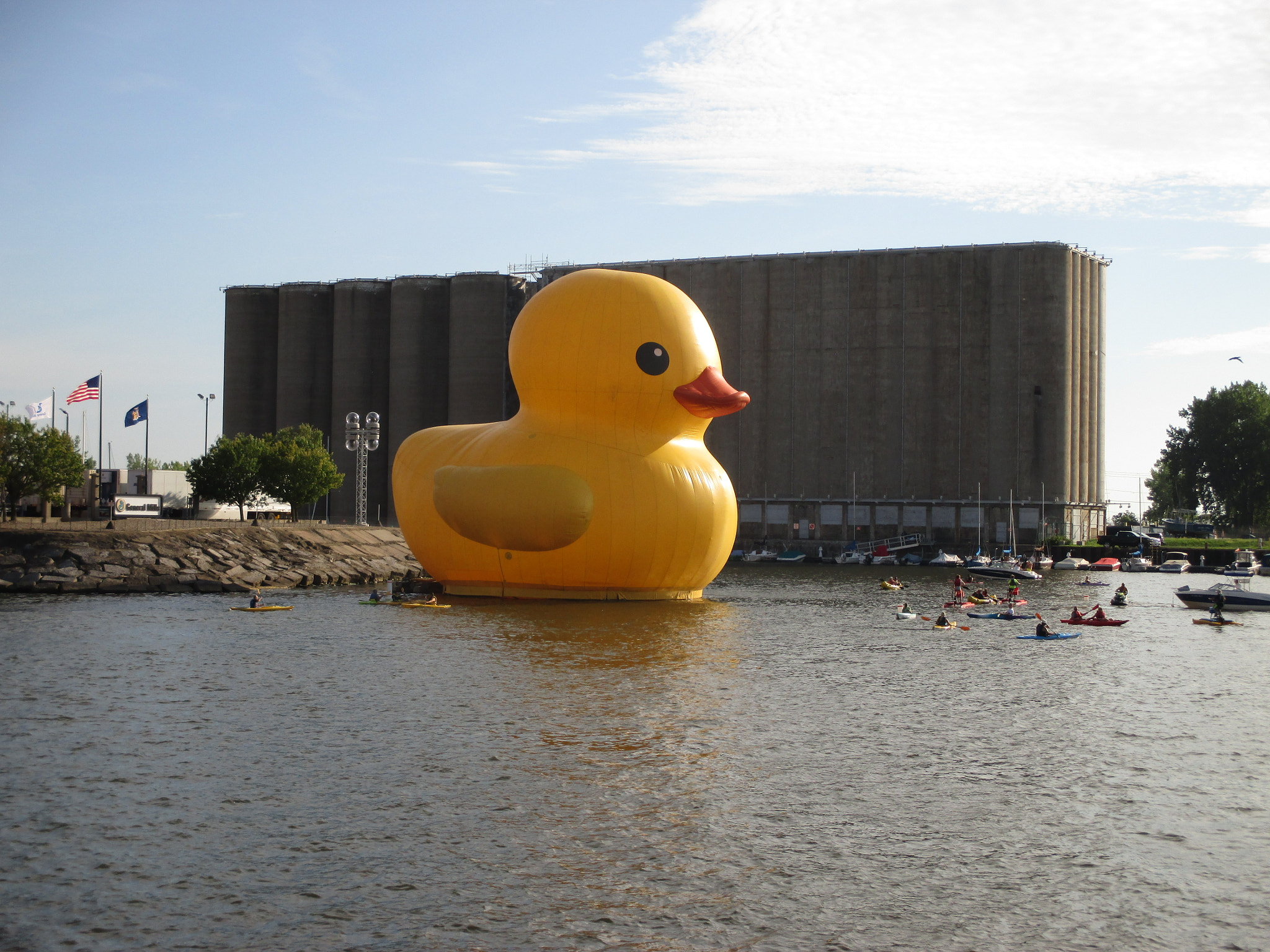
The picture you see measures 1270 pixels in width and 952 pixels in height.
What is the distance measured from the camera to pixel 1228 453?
11938cm

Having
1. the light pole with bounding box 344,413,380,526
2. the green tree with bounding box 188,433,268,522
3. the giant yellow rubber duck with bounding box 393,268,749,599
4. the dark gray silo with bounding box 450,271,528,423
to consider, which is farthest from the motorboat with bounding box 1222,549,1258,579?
the green tree with bounding box 188,433,268,522

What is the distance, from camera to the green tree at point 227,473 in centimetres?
7375

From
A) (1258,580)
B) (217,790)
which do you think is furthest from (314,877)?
(1258,580)

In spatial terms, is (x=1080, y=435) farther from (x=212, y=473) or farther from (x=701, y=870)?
(x=701, y=870)

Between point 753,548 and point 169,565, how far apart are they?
5751 cm

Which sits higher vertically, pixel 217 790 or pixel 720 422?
pixel 720 422

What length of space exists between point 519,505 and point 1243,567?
203 ft

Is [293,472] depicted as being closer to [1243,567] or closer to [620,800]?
[1243,567]

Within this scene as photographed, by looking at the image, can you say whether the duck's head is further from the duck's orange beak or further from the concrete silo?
the concrete silo

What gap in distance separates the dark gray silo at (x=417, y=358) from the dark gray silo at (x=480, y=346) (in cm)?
217

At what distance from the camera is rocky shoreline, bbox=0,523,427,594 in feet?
153

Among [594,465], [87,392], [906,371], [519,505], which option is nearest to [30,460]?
[87,392]

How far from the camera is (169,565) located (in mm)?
49438

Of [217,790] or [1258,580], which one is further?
[1258,580]
